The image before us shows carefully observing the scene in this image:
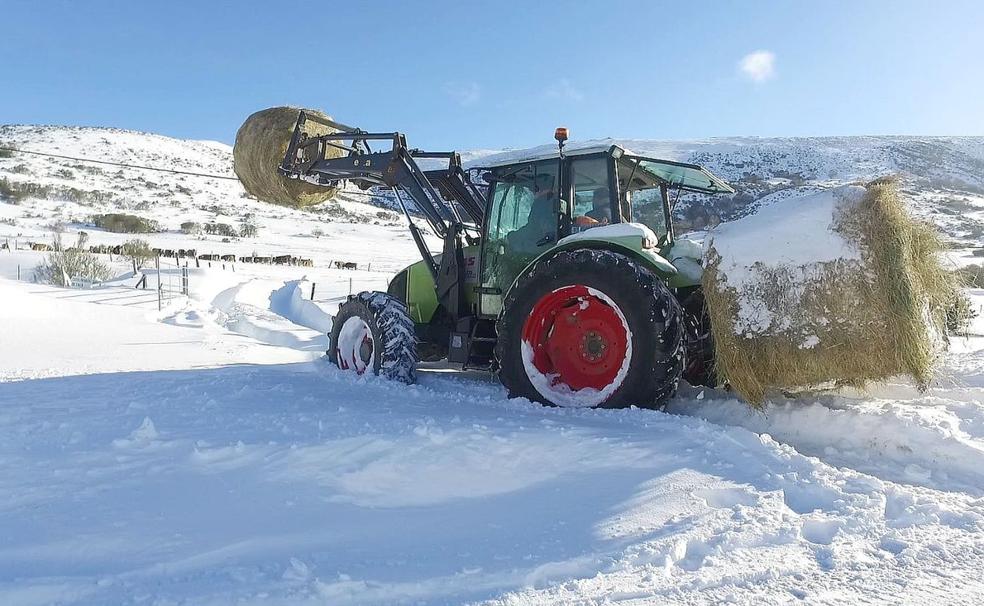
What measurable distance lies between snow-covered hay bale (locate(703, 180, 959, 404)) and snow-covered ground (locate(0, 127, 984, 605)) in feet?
1.24

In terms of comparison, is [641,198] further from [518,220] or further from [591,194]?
[518,220]

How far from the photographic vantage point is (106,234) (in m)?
40.5

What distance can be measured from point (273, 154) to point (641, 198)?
3942mm

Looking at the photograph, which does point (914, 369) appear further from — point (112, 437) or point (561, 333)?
point (112, 437)

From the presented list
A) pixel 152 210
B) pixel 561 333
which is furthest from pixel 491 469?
pixel 152 210

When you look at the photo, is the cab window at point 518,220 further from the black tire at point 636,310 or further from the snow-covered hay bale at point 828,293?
the snow-covered hay bale at point 828,293

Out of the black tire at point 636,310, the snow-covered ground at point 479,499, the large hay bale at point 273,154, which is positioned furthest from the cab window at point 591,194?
the large hay bale at point 273,154

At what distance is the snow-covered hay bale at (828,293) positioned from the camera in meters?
3.62

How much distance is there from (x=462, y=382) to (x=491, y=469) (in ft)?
9.50

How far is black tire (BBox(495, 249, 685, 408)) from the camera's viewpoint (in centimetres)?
414

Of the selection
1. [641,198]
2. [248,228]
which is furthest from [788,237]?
[248,228]

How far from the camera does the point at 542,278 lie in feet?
15.4

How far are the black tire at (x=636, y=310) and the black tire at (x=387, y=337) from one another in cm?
141

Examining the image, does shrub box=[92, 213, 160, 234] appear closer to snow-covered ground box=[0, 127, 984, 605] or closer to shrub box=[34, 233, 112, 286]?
shrub box=[34, 233, 112, 286]
